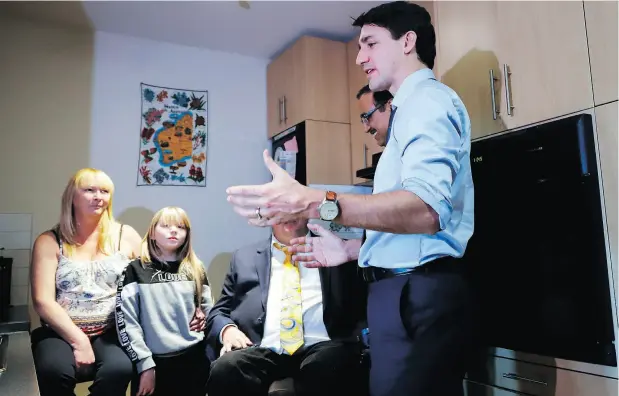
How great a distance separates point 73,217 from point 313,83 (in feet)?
5.16

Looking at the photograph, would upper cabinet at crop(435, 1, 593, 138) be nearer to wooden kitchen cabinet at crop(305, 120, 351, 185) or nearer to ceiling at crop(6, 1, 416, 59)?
ceiling at crop(6, 1, 416, 59)

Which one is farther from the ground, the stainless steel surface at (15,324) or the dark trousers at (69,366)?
the stainless steel surface at (15,324)

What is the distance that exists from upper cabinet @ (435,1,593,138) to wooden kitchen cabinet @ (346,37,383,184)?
97 centimetres

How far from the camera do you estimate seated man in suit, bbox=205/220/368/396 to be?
1621 mm

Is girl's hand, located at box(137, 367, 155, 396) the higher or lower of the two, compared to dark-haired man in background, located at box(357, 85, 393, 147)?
lower

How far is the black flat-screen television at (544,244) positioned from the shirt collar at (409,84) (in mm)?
523

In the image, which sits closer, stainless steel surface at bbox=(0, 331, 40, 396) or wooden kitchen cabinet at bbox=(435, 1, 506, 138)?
stainless steel surface at bbox=(0, 331, 40, 396)

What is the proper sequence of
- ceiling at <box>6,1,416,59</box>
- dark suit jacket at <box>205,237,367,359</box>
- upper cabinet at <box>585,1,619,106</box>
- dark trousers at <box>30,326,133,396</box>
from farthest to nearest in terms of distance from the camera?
1. ceiling at <box>6,1,416,59</box>
2. dark suit jacket at <box>205,237,367,359</box>
3. dark trousers at <box>30,326,133,396</box>
4. upper cabinet at <box>585,1,619,106</box>

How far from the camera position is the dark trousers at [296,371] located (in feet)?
5.24

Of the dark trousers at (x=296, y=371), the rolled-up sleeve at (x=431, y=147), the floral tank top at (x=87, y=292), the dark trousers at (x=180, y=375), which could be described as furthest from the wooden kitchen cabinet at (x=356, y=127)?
the rolled-up sleeve at (x=431, y=147)

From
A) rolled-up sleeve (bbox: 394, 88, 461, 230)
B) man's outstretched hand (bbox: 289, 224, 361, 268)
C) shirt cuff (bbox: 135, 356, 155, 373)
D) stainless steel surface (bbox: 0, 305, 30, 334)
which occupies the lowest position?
shirt cuff (bbox: 135, 356, 155, 373)

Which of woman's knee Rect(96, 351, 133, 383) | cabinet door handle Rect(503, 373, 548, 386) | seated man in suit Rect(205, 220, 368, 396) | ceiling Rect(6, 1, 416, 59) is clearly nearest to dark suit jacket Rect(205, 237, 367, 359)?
seated man in suit Rect(205, 220, 368, 396)

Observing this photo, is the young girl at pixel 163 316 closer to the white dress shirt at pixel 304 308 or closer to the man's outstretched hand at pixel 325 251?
the white dress shirt at pixel 304 308

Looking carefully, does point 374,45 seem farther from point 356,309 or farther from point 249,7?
point 249,7
